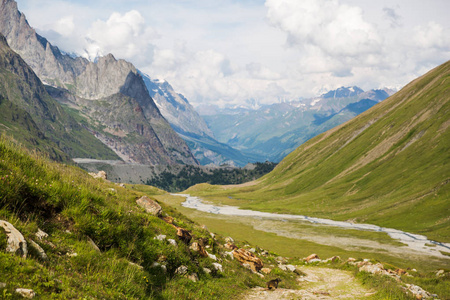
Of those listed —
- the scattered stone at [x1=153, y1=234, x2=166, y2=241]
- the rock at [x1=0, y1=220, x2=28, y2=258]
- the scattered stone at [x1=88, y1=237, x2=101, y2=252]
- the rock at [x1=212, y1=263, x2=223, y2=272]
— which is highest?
the rock at [x1=0, y1=220, x2=28, y2=258]

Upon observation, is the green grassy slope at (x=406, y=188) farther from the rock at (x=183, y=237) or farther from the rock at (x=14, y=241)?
the rock at (x=14, y=241)

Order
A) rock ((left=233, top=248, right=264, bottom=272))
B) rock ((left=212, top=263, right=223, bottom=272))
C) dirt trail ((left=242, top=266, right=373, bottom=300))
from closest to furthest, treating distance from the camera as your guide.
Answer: dirt trail ((left=242, top=266, right=373, bottom=300)) → rock ((left=212, top=263, right=223, bottom=272)) → rock ((left=233, top=248, right=264, bottom=272))

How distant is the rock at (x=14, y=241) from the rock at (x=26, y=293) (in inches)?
62.3

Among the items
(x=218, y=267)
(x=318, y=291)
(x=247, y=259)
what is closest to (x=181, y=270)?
(x=218, y=267)

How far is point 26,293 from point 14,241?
2027mm

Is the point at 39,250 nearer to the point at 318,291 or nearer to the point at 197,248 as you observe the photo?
the point at 197,248

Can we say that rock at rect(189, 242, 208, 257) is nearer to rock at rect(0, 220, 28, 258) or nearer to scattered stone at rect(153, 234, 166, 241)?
scattered stone at rect(153, 234, 166, 241)

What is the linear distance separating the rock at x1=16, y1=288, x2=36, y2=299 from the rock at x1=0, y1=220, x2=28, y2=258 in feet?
5.19

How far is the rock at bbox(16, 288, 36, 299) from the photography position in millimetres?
6812

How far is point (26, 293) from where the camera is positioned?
692cm

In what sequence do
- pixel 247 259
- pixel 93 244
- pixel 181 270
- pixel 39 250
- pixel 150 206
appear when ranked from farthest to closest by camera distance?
pixel 247 259
pixel 150 206
pixel 181 270
pixel 93 244
pixel 39 250

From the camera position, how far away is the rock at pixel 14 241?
318 inches

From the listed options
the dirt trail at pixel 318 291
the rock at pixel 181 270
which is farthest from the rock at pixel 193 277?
the dirt trail at pixel 318 291

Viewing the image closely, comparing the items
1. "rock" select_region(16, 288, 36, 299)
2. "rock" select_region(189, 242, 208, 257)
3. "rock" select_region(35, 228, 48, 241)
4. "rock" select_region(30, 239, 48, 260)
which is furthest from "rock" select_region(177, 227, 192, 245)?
"rock" select_region(16, 288, 36, 299)
